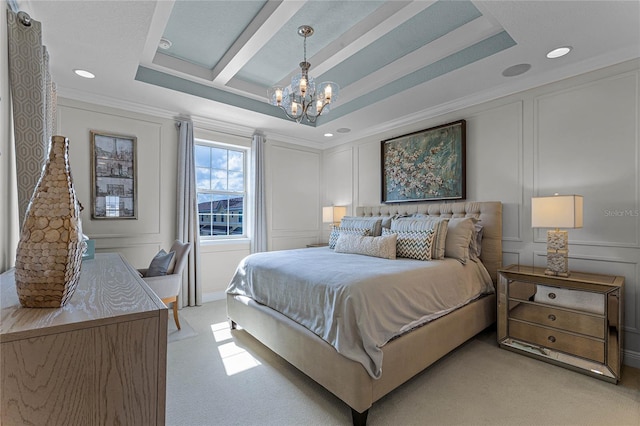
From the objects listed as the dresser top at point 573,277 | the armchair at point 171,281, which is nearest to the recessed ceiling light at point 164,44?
the armchair at point 171,281

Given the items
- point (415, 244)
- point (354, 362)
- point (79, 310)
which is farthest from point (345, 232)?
point (79, 310)

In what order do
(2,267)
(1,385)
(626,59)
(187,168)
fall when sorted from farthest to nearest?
1. (187,168)
2. (626,59)
3. (2,267)
4. (1,385)

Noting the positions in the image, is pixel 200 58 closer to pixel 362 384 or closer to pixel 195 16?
pixel 195 16

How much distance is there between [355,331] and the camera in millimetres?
1762

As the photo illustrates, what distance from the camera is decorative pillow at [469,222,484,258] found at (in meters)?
3.02

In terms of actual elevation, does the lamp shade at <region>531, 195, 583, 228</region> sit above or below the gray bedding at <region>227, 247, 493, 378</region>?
above

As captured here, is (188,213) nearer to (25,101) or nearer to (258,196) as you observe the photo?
(258,196)

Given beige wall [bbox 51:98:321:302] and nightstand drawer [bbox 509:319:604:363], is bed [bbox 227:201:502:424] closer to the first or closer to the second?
nightstand drawer [bbox 509:319:604:363]

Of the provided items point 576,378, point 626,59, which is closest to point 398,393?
point 576,378

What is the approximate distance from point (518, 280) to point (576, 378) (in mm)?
762

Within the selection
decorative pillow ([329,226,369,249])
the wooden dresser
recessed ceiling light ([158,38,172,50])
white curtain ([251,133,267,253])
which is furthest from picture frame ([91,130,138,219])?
the wooden dresser

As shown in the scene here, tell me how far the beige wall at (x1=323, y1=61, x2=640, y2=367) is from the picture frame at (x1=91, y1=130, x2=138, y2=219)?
3942 millimetres

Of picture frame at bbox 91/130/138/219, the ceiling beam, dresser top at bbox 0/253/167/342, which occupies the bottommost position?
dresser top at bbox 0/253/167/342

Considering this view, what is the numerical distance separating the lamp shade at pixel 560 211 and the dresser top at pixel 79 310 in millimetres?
2807
